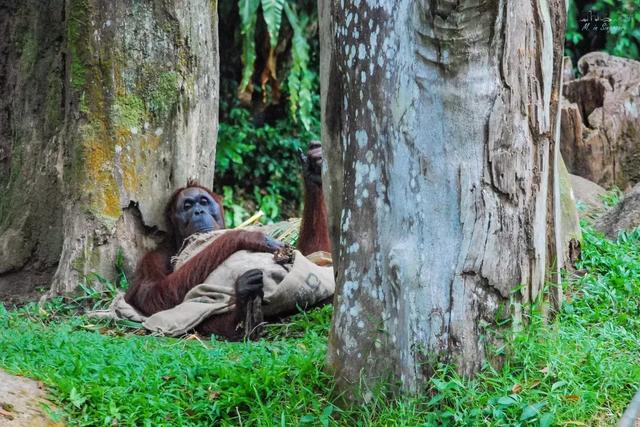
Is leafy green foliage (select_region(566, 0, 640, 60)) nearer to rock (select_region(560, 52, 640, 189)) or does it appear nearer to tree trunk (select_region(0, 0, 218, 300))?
rock (select_region(560, 52, 640, 189))

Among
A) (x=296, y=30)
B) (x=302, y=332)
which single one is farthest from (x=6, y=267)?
(x=296, y=30)

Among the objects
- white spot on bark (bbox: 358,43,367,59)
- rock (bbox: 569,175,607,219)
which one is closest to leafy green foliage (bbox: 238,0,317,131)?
rock (bbox: 569,175,607,219)

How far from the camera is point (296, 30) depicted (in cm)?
1046

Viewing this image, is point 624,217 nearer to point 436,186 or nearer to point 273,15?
point 436,186

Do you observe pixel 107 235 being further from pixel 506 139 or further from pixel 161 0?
pixel 506 139

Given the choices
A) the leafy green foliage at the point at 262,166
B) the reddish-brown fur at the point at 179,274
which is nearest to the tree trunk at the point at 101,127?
the reddish-brown fur at the point at 179,274

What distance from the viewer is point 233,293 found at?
201 inches

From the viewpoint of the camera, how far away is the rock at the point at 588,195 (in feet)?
20.8

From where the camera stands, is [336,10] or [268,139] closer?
[336,10]

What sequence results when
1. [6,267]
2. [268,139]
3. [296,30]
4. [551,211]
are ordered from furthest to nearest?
[268,139] → [296,30] → [6,267] → [551,211]

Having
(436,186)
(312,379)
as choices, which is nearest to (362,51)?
(436,186)

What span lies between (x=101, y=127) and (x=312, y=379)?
9.57ft

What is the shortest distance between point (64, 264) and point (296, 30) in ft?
18.1

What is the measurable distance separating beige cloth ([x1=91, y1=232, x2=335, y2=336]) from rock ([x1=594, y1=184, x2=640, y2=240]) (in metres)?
1.69
